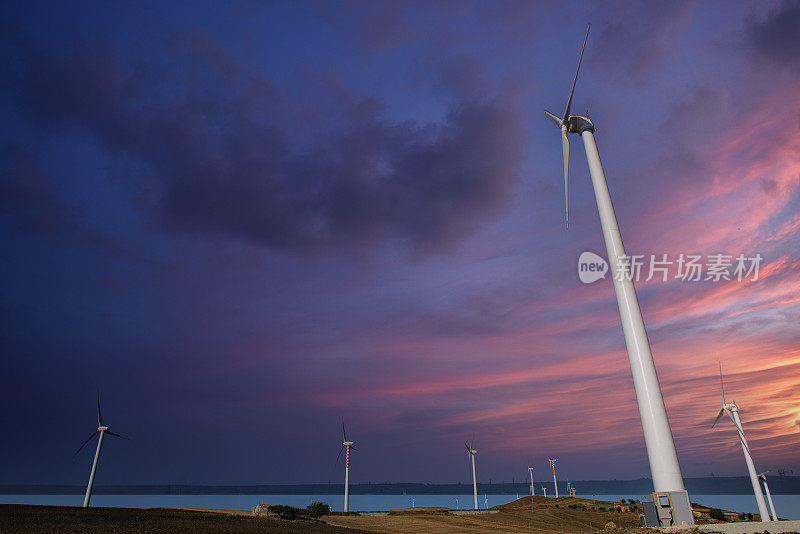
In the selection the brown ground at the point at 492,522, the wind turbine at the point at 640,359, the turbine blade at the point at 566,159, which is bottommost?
the brown ground at the point at 492,522

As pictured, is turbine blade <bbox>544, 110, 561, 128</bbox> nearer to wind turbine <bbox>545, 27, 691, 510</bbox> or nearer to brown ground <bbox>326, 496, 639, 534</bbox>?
wind turbine <bbox>545, 27, 691, 510</bbox>

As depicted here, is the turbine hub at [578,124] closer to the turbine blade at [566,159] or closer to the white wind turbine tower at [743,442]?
the turbine blade at [566,159]

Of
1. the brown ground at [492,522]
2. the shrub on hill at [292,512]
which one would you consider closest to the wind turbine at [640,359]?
the brown ground at [492,522]

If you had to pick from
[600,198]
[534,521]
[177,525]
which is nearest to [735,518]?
[534,521]

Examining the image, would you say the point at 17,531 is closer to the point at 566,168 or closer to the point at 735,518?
the point at 566,168

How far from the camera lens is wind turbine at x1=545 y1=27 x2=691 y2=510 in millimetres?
26078

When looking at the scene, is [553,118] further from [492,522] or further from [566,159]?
[492,522]

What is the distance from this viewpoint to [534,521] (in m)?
75.8

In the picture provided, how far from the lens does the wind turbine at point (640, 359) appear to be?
26.1 metres

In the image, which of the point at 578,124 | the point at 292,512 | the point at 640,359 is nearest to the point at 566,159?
the point at 578,124

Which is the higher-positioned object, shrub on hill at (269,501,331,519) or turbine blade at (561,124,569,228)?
turbine blade at (561,124,569,228)

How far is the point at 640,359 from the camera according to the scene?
93.0 ft

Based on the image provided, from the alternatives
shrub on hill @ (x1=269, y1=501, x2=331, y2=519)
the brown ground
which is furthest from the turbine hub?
shrub on hill @ (x1=269, y1=501, x2=331, y2=519)

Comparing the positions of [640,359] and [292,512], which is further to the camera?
[292,512]
